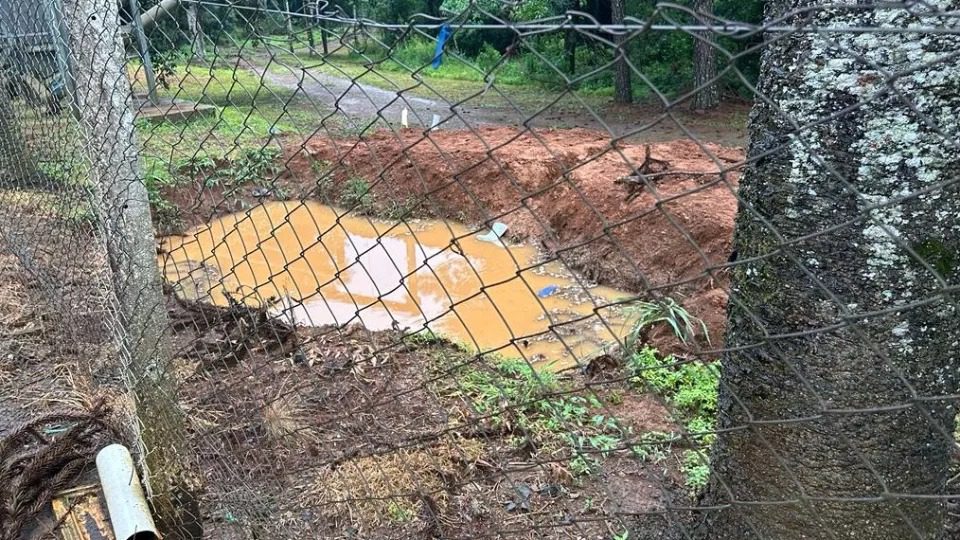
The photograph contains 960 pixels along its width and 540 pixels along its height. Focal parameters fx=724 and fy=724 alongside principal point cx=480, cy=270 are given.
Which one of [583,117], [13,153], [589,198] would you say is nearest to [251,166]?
[13,153]

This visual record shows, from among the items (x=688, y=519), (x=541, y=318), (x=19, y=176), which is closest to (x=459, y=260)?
(x=541, y=318)

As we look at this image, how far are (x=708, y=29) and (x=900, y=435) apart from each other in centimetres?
98

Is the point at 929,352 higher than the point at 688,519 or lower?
higher

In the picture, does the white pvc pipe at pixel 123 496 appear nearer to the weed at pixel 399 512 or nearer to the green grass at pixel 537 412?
the weed at pixel 399 512

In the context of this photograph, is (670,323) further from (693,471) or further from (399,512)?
(399,512)

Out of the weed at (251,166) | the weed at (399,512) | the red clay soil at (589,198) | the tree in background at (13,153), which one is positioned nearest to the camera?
the weed at (251,166)

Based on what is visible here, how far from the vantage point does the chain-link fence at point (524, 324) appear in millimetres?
1192

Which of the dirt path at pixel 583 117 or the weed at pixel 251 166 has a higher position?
the weed at pixel 251 166

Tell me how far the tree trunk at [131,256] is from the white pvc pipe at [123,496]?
5cm

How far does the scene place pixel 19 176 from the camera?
508 centimetres

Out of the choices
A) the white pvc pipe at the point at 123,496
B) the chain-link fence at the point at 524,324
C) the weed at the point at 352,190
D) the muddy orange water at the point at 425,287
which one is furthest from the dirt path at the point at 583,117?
the white pvc pipe at the point at 123,496

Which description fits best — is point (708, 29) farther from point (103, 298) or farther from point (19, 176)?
point (19, 176)

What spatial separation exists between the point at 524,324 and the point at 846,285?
14.2 ft

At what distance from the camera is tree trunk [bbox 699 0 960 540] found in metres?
1.17
